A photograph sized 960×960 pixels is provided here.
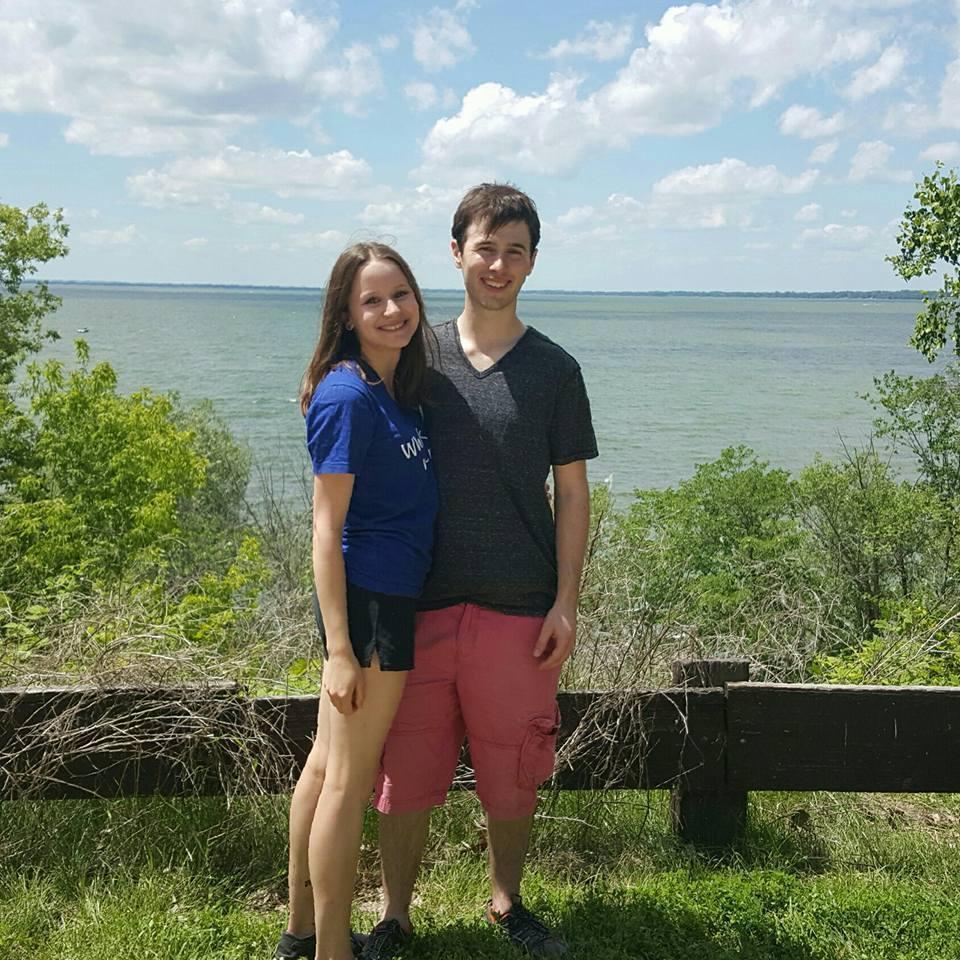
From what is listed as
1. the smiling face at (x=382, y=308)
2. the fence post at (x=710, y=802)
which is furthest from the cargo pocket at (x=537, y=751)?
the smiling face at (x=382, y=308)

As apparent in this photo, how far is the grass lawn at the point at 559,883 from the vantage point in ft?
10.4

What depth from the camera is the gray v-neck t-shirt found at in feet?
10.2

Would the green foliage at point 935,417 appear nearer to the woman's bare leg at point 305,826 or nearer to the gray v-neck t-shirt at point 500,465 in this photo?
the gray v-neck t-shirt at point 500,465

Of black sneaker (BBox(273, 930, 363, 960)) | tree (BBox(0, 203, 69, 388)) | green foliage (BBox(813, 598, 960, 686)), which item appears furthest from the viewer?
tree (BBox(0, 203, 69, 388))

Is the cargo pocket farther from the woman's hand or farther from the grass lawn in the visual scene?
the woman's hand

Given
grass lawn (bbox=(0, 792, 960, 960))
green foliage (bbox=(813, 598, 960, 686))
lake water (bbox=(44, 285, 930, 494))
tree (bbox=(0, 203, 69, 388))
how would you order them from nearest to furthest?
1. grass lawn (bbox=(0, 792, 960, 960))
2. green foliage (bbox=(813, 598, 960, 686))
3. tree (bbox=(0, 203, 69, 388))
4. lake water (bbox=(44, 285, 930, 494))

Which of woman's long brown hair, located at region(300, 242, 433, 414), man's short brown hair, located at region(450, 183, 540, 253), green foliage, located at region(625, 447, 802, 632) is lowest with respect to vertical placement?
green foliage, located at region(625, 447, 802, 632)

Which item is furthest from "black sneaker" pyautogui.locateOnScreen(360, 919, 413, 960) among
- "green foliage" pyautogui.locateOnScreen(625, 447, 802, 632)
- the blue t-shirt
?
"green foliage" pyautogui.locateOnScreen(625, 447, 802, 632)

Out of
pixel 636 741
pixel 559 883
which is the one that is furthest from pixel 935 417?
pixel 559 883

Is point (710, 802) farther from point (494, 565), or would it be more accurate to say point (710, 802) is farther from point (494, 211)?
point (494, 211)

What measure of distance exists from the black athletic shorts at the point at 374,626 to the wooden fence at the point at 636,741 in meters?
0.85

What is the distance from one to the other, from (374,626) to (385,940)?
1.00 m

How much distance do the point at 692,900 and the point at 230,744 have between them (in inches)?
64.7

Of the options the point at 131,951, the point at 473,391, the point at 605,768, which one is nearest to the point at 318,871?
the point at 131,951
